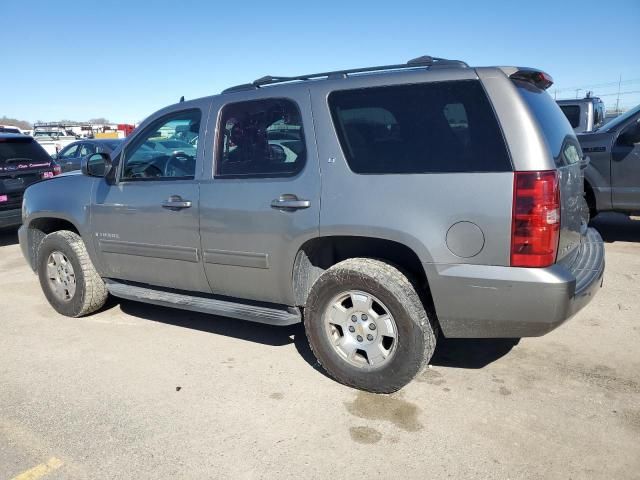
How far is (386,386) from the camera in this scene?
3211 millimetres

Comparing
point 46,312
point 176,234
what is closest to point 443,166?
point 176,234

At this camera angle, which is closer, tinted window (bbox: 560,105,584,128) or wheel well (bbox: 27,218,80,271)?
wheel well (bbox: 27,218,80,271)

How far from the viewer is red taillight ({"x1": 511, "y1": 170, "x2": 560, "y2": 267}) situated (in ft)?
8.84

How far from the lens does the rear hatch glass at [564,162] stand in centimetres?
290

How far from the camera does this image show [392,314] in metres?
3.12

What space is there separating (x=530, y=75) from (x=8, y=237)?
30.5 ft

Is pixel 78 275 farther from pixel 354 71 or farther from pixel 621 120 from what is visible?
pixel 621 120

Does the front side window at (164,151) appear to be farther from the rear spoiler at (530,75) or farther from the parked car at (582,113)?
the parked car at (582,113)

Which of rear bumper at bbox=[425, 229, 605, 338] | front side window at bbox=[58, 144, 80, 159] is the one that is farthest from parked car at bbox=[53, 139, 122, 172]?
rear bumper at bbox=[425, 229, 605, 338]

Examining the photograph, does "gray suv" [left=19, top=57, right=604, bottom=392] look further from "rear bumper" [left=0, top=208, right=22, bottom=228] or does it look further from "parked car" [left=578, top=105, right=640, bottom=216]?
"rear bumper" [left=0, top=208, right=22, bottom=228]

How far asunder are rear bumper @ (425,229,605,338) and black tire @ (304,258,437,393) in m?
0.16

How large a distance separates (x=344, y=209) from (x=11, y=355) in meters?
2.94

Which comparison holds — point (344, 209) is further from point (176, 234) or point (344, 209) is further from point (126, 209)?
point (126, 209)

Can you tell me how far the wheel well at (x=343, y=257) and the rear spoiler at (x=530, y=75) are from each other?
1.13m
